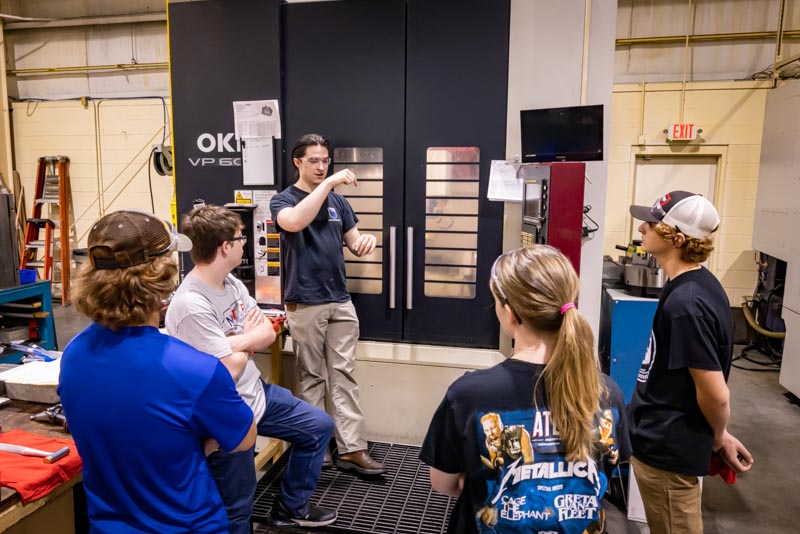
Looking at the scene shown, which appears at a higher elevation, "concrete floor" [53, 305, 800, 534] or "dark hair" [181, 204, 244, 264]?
"dark hair" [181, 204, 244, 264]

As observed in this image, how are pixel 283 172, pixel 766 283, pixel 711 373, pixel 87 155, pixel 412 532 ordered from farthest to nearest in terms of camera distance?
pixel 87 155 < pixel 766 283 < pixel 283 172 < pixel 412 532 < pixel 711 373

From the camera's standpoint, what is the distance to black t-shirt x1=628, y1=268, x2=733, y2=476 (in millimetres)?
1449

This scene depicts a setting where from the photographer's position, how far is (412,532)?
2.19 m

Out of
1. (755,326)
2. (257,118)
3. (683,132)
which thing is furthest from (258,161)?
(755,326)

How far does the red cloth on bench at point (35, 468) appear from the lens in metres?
1.22

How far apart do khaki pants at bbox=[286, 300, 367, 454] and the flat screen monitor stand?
1.16 m

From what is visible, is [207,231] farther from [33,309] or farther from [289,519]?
[33,309]

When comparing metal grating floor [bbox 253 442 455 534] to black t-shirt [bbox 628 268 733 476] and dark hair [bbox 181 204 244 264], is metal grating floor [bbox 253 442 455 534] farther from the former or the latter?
dark hair [bbox 181 204 244 264]

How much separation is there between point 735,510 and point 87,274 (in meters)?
2.93

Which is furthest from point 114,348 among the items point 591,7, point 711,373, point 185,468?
point 591,7

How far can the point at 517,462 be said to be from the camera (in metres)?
0.98

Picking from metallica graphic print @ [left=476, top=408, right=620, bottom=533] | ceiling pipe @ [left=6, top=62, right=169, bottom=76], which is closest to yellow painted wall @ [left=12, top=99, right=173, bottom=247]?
ceiling pipe @ [left=6, top=62, right=169, bottom=76]

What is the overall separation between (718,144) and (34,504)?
5454mm

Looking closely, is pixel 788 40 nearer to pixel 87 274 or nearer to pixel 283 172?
pixel 283 172
